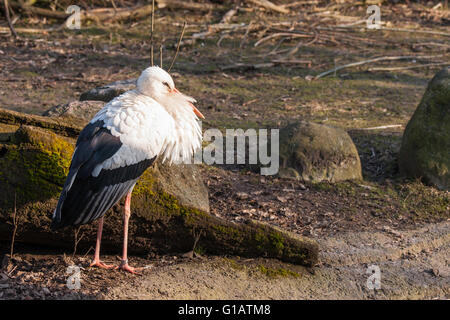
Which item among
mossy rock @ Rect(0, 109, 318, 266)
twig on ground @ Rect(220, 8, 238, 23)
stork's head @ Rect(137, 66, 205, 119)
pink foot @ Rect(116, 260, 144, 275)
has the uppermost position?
stork's head @ Rect(137, 66, 205, 119)

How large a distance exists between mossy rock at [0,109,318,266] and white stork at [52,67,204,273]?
0.24 metres

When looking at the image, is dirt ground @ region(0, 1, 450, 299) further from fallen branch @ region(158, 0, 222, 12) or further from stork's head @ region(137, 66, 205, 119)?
stork's head @ region(137, 66, 205, 119)

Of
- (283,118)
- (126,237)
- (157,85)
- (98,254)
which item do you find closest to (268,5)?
(283,118)

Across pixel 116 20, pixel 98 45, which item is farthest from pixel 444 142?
pixel 116 20

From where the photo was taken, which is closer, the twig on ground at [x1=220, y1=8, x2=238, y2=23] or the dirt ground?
the dirt ground

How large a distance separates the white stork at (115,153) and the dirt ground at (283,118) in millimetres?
475

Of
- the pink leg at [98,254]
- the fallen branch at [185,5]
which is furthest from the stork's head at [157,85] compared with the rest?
the fallen branch at [185,5]

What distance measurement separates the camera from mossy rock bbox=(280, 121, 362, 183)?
6293 millimetres

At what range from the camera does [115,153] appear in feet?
12.6

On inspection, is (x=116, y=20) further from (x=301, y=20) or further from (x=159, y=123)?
(x=159, y=123)

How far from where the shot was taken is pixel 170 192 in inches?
172

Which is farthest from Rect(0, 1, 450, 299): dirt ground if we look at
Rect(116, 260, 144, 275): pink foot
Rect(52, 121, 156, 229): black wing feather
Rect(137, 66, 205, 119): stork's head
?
Rect(137, 66, 205, 119): stork's head

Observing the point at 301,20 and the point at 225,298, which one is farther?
the point at 301,20

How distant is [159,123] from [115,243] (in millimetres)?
937
